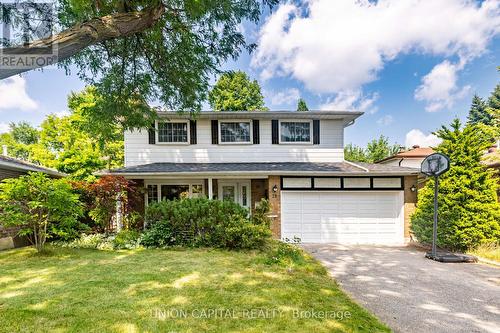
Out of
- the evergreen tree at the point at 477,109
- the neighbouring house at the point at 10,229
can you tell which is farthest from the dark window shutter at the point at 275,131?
the evergreen tree at the point at 477,109

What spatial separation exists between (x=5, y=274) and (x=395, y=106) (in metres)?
21.0

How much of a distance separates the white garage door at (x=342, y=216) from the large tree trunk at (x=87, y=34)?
7117 mm

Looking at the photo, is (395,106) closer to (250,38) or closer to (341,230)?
(341,230)

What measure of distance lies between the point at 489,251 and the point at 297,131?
747 cm

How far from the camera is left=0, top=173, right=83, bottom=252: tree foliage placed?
19.8ft

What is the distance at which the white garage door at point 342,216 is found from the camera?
30.0ft

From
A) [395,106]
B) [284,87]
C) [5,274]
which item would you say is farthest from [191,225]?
[395,106]

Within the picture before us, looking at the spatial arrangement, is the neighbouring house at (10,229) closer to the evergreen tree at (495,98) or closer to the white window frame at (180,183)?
the white window frame at (180,183)

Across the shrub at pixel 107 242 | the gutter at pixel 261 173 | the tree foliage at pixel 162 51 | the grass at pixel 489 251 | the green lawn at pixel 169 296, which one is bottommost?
the grass at pixel 489 251

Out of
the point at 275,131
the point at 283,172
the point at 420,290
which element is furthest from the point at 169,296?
the point at 275,131

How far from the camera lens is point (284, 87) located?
16.2 metres

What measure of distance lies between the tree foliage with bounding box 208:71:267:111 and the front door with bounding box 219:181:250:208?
45.9ft

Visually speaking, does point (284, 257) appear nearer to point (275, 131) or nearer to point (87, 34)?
point (87, 34)

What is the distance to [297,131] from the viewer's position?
35.7 ft
